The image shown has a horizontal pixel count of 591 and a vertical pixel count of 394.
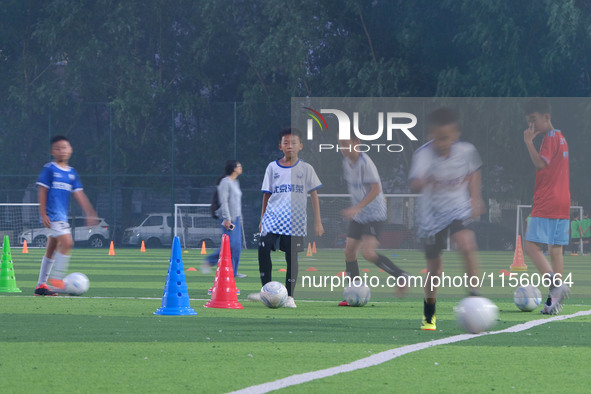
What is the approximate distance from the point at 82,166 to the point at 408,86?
13736 mm

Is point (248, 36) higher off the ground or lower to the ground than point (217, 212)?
higher

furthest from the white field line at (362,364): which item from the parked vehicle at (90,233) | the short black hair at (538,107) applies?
the parked vehicle at (90,233)

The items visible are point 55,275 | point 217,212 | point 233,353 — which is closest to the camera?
point 233,353

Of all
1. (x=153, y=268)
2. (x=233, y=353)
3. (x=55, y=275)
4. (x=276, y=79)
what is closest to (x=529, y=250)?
(x=233, y=353)

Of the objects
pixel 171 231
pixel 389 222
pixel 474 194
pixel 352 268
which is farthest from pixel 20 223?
pixel 474 194

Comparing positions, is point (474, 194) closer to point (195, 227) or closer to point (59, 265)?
point (59, 265)

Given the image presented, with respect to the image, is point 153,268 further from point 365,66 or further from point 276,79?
point 276,79

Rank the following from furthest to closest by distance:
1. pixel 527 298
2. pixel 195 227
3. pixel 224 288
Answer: pixel 195 227 → pixel 224 288 → pixel 527 298

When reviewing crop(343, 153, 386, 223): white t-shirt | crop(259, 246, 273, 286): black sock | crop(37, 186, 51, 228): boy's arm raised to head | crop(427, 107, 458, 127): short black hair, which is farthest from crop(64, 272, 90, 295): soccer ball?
crop(427, 107, 458, 127): short black hair

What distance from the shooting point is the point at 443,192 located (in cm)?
930

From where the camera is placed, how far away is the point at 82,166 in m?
46.1

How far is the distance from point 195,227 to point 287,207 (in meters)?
31.9

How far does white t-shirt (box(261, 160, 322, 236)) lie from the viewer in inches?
476

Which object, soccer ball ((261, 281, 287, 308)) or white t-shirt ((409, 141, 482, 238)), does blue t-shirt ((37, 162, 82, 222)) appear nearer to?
soccer ball ((261, 281, 287, 308))
